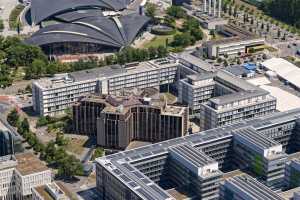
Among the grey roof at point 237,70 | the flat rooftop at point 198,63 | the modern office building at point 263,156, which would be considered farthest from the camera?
the grey roof at point 237,70

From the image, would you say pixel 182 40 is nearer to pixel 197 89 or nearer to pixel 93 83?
pixel 197 89

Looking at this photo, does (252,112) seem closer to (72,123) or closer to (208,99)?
(208,99)

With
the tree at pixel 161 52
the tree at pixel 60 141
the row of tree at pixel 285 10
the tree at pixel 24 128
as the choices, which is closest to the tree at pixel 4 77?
the tree at pixel 24 128

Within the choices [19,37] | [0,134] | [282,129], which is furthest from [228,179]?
[19,37]

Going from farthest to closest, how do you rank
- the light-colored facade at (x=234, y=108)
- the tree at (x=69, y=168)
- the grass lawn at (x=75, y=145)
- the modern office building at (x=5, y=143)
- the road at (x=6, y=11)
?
the road at (x=6, y=11), the grass lawn at (x=75, y=145), the light-colored facade at (x=234, y=108), the tree at (x=69, y=168), the modern office building at (x=5, y=143)

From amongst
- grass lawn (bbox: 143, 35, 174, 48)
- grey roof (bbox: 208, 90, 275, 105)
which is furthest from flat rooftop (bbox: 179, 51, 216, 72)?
grass lawn (bbox: 143, 35, 174, 48)

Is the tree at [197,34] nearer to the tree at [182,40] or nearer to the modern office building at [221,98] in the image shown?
the tree at [182,40]
